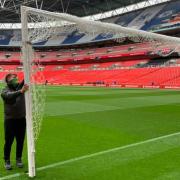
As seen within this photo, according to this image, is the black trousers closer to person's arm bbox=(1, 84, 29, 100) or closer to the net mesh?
the net mesh

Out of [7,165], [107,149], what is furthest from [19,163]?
[107,149]

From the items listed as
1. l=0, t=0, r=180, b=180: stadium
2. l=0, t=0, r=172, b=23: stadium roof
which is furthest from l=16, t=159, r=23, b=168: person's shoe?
l=0, t=0, r=172, b=23: stadium roof

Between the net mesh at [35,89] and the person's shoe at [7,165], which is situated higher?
the net mesh at [35,89]

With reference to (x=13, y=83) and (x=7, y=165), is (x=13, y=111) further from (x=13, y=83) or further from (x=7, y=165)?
(x=7, y=165)

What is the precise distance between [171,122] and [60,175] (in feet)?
25.7

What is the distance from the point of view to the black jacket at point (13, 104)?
23.2 feet

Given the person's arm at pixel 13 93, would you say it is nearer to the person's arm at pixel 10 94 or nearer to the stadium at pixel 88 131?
the person's arm at pixel 10 94

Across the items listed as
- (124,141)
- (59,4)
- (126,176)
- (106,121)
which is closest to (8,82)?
(126,176)

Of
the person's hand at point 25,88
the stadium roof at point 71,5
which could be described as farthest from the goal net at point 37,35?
the stadium roof at point 71,5

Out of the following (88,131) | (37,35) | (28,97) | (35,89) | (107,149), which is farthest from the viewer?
(88,131)

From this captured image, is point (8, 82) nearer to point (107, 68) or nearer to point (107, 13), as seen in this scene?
point (107, 68)

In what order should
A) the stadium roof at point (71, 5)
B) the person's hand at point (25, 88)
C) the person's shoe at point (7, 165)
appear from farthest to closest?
1. the stadium roof at point (71, 5)
2. the person's shoe at point (7, 165)
3. the person's hand at point (25, 88)

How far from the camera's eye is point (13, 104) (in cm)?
718

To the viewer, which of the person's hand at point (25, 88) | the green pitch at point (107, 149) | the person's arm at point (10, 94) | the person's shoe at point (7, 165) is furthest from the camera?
the person's shoe at point (7, 165)
